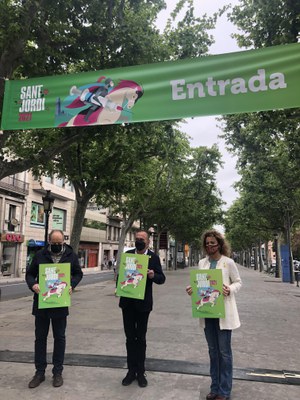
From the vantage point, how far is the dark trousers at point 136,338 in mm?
5023

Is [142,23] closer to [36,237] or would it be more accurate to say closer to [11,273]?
[11,273]

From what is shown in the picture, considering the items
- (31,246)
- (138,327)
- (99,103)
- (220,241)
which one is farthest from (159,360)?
(31,246)

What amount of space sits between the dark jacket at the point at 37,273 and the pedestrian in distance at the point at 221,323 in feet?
5.49

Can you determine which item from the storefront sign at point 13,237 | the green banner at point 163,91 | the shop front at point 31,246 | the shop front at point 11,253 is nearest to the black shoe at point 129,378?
the green banner at point 163,91

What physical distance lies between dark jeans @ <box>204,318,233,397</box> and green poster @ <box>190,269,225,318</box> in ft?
0.52

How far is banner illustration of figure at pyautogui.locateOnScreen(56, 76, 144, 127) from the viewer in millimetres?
6039

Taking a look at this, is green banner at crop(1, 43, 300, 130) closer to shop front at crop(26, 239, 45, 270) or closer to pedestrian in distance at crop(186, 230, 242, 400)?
pedestrian in distance at crop(186, 230, 242, 400)

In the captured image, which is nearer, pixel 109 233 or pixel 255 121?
pixel 255 121

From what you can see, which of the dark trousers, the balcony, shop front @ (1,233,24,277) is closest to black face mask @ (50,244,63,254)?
the dark trousers

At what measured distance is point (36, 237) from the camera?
38094 mm

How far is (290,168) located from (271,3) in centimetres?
1636

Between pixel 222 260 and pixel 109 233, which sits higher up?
pixel 109 233

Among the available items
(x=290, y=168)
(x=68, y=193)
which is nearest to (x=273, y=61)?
(x=290, y=168)

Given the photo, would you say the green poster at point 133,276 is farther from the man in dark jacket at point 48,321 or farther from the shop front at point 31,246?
the shop front at point 31,246
